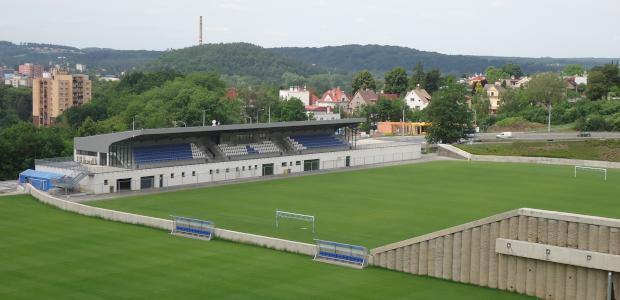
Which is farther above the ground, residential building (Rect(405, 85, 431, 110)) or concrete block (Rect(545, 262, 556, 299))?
residential building (Rect(405, 85, 431, 110))

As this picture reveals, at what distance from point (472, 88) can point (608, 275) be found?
471 feet

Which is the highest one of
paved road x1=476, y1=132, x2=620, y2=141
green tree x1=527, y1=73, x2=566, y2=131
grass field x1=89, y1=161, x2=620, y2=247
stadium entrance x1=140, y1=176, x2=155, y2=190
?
green tree x1=527, y1=73, x2=566, y2=131

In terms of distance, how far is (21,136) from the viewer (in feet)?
214

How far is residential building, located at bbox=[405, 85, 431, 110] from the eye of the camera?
138 metres

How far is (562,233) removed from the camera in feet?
96.5

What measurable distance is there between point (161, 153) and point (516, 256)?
1308 inches

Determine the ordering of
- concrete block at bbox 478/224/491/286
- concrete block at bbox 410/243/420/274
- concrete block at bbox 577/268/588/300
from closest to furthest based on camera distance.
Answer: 1. concrete block at bbox 577/268/588/300
2. concrete block at bbox 478/224/491/286
3. concrete block at bbox 410/243/420/274

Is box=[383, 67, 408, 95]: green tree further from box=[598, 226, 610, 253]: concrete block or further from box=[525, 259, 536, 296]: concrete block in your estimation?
box=[598, 226, 610, 253]: concrete block

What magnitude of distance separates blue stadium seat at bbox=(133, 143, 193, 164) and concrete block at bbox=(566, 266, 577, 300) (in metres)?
33.8

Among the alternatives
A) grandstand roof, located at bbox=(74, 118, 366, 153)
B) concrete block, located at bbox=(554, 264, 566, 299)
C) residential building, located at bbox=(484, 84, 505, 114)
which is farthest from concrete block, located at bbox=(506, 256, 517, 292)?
residential building, located at bbox=(484, 84, 505, 114)

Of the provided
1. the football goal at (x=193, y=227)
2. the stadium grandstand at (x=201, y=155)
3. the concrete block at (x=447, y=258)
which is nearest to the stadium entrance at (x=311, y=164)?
the stadium grandstand at (x=201, y=155)

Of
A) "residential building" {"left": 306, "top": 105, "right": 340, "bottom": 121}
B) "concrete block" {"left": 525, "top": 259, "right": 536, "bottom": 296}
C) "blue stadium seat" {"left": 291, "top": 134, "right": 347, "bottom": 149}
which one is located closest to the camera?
"concrete block" {"left": 525, "top": 259, "right": 536, "bottom": 296}

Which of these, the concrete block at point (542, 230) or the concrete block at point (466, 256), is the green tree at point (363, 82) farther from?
the concrete block at point (542, 230)

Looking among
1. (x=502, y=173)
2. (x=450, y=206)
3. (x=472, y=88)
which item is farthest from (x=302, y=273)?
(x=472, y=88)
